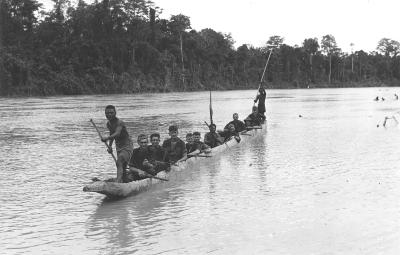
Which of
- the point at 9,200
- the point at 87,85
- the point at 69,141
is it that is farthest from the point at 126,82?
the point at 9,200

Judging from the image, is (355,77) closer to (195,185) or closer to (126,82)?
(126,82)

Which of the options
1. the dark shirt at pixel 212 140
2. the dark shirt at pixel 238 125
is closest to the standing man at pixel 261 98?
the dark shirt at pixel 238 125

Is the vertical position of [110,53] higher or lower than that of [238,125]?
higher

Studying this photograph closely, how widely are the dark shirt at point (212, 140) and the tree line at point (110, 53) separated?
179 feet

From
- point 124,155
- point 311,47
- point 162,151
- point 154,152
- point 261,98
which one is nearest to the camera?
point 124,155

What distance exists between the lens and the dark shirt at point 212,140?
53.3 feet

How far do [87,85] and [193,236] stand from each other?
68099mm

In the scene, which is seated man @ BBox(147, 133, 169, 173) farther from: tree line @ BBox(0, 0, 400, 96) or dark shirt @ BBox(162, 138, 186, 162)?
tree line @ BBox(0, 0, 400, 96)

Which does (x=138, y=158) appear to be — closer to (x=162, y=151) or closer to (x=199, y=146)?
(x=162, y=151)

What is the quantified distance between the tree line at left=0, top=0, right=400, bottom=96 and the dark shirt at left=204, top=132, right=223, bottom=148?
54.6 metres

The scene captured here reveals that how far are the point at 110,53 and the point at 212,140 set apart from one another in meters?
62.3

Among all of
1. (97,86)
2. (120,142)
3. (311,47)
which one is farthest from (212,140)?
(311,47)

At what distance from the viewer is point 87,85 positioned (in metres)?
73.6

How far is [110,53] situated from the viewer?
76250 mm
